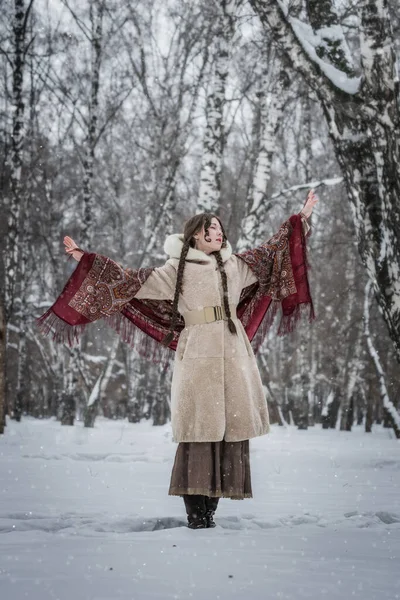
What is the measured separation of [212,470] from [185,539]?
26.5 inches

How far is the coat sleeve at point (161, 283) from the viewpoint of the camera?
399 cm

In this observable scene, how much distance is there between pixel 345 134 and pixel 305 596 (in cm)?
373

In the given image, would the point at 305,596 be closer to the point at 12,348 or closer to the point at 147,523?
the point at 147,523

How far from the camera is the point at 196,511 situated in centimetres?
348

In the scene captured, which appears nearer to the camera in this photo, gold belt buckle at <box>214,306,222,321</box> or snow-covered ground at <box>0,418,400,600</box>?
snow-covered ground at <box>0,418,400,600</box>

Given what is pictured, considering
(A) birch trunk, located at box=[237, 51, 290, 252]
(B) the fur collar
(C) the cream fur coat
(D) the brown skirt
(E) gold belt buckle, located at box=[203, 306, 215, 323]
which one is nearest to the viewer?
(D) the brown skirt

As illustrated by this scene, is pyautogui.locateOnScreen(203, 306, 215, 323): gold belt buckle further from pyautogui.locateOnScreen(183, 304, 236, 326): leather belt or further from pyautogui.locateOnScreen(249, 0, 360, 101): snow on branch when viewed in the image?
pyautogui.locateOnScreen(249, 0, 360, 101): snow on branch

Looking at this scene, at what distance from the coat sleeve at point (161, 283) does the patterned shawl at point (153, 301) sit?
0.16 feet

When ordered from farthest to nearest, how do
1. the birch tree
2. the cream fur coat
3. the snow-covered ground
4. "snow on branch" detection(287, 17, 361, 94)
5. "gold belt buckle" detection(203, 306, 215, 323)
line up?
"snow on branch" detection(287, 17, 361, 94) < the birch tree < "gold belt buckle" detection(203, 306, 215, 323) < the cream fur coat < the snow-covered ground

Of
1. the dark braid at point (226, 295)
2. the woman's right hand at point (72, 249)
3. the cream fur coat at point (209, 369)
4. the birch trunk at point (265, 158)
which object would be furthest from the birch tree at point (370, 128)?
the birch trunk at point (265, 158)

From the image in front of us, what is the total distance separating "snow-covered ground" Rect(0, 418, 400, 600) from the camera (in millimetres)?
2178

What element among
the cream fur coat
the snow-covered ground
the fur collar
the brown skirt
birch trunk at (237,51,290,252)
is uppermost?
birch trunk at (237,51,290,252)

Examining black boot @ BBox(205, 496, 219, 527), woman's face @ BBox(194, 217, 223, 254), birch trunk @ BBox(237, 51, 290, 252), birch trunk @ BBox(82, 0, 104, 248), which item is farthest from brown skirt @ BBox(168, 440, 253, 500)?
birch trunk @ BBox(82, 0, 104, 248)

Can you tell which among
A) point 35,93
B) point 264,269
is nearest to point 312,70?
point 264,269
